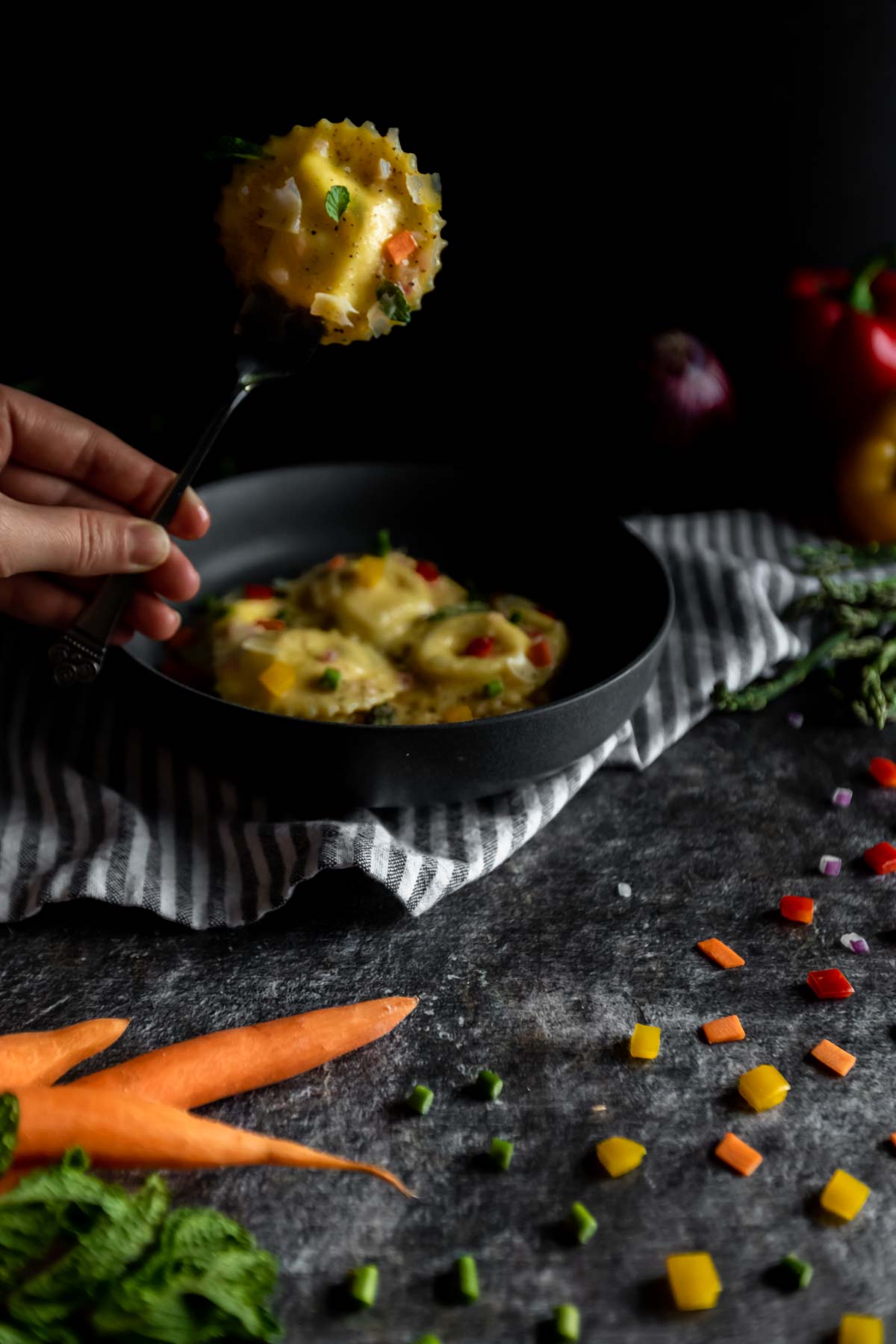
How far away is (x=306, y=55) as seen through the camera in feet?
10.8

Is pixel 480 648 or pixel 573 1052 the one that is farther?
pixel 480 648

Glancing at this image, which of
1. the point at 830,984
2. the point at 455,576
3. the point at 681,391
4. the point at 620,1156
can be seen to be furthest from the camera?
the point at 681,391

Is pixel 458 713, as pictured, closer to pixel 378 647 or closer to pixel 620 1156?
pixel 378 647

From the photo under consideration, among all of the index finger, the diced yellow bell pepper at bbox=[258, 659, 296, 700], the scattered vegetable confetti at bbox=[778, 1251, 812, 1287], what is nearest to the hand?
the index finger

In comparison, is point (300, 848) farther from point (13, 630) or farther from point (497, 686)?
point (13, 630)

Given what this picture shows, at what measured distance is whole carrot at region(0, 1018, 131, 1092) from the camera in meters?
1.84

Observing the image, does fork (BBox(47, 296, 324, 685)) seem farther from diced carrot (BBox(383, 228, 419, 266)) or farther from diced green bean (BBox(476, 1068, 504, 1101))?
diced green bean (BBox(476, 1068, 504, 1101))

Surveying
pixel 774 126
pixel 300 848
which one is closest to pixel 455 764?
pixel 300 848

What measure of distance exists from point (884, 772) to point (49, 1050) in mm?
1928

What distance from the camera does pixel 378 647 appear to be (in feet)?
9.48

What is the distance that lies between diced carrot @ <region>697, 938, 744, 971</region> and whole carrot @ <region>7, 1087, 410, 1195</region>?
77cm

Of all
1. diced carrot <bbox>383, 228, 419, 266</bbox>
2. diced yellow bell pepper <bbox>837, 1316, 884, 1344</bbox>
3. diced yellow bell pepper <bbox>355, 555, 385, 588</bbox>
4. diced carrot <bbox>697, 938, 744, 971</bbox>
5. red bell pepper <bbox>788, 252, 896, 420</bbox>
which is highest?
diced carrot <bbox>383, 228, 419, 266</bbox>

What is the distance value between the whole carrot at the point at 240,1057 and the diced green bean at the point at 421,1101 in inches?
5.6

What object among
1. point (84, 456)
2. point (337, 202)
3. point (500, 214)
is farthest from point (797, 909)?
point (500, 214)
